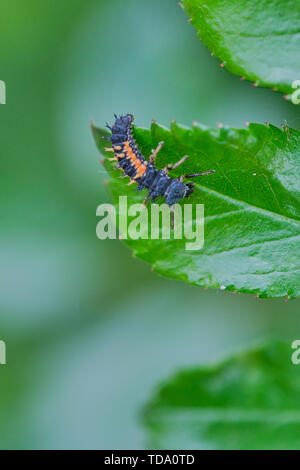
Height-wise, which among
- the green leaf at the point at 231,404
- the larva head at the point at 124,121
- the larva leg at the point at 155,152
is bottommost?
the green leaf at the point at 231,404

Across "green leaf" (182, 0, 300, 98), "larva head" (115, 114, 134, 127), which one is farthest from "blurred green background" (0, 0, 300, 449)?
"green leaf" (182, 0, 300, 98)

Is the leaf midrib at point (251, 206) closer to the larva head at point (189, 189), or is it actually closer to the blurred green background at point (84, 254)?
the larva head at point (189, 189)

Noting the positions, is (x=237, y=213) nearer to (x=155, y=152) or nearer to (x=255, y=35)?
(x=155, y=152)

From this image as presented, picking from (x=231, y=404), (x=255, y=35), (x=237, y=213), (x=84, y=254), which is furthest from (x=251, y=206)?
(x=84, y=254)

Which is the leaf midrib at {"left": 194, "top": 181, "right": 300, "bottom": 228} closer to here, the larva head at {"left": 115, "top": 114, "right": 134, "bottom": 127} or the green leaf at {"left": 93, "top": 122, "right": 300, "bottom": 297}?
the green leaf at {"left": 93, "top": 122, "right": 300, "bottom": 297}

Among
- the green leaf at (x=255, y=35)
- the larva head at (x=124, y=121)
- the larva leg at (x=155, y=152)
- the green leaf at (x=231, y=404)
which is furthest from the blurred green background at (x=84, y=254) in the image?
the green leaf at (x=255, y=35)
